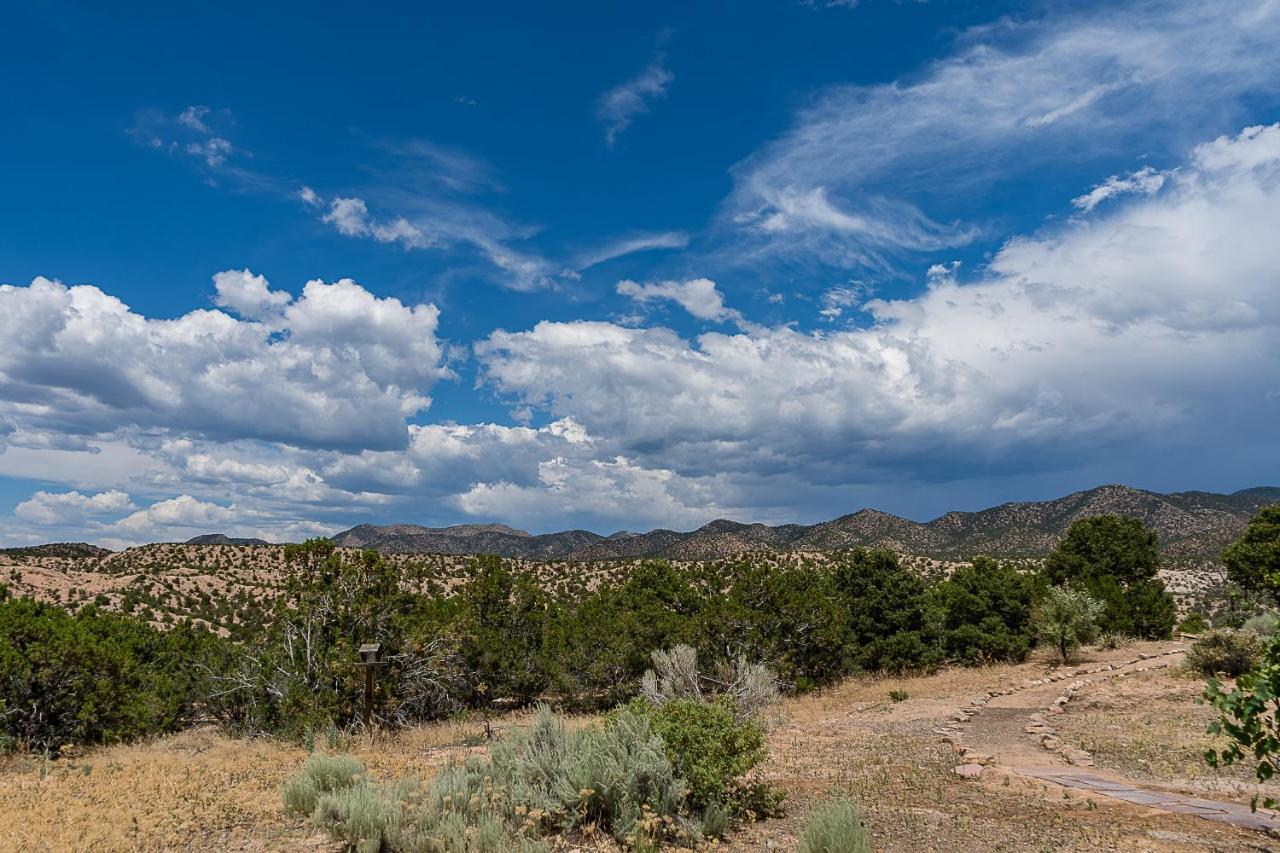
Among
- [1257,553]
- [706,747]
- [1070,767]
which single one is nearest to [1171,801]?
[1070,767]

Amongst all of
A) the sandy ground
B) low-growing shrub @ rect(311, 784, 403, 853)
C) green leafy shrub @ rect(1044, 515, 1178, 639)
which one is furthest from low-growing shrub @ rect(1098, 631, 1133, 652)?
low-growing shrub @ rect(311, 784, 403, 853)

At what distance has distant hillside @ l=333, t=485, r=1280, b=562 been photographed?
245ft

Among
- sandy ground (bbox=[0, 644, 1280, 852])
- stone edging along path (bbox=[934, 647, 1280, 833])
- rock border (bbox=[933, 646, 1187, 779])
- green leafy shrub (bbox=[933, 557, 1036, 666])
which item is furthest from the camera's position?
green leafy shrub (bbox=[933, 557, 1036, 666])

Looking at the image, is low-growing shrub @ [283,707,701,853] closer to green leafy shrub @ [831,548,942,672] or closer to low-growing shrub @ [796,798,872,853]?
low-growing shrub @ [796,798,872,853]

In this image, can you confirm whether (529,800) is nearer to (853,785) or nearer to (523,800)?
(523,800)

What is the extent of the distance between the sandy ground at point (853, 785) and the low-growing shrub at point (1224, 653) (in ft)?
3.14

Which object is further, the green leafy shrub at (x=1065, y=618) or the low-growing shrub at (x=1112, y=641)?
the low-growing shrub at (x=1112, y=641)

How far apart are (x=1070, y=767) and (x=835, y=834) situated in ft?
23.0

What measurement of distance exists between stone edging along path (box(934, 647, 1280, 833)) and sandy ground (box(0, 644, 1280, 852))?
1.00ft

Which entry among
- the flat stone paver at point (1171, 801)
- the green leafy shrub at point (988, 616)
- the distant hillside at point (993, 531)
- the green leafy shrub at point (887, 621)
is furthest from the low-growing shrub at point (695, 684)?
the distant hillside at point (993, 531)

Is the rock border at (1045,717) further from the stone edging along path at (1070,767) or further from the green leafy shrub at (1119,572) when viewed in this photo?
the green leafy shrub at (1119,572)

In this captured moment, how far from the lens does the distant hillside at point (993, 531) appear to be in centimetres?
7481

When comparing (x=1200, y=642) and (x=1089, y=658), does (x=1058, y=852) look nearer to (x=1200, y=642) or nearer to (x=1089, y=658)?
(x=1200, y=642)

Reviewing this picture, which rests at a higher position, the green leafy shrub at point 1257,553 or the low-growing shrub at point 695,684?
the green leafy shrub at point 1257,553
